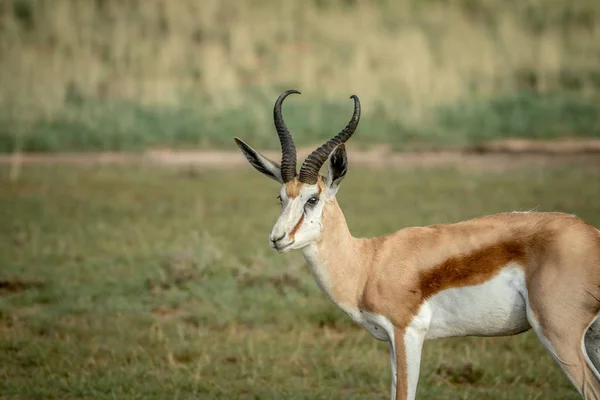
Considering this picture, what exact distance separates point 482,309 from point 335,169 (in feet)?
3.77

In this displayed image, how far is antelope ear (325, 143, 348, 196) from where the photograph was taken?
580 centimetres

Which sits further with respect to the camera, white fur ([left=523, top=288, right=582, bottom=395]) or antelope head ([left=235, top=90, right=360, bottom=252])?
antelope head ([left=235, top=90, right=360, bottom=252])

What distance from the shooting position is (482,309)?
546 centimetres

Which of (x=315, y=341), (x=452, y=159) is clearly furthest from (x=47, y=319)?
(x=452, y=159)

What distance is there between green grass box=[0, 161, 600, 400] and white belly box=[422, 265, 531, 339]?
1.40 m

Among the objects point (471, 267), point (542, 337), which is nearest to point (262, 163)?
point (471, 267)

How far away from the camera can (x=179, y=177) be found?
55.7ft

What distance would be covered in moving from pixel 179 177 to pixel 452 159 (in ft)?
15.5

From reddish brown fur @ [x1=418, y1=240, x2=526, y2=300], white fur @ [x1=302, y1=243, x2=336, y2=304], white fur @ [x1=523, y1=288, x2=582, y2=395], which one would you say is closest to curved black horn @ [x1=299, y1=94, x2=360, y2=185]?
white fur @ [x1=302, y1=243, x2=336, y2=304]

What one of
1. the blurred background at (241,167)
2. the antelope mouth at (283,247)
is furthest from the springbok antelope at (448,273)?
the blurred background at (241,167)

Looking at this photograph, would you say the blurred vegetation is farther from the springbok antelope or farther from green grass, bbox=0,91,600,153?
the springbok antelope

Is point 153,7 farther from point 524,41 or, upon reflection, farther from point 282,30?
point 524,41

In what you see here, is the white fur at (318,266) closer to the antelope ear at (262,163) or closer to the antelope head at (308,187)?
the antelope head at (308,187)

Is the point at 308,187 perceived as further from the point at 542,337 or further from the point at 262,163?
the point at 542,337
